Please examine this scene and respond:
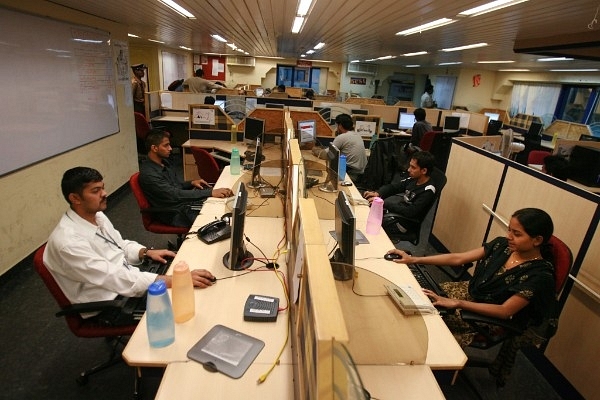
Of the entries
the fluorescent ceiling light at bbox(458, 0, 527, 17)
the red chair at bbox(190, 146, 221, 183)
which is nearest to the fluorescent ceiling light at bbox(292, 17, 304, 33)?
the fluorescent ceiling light at bbox(458, 0, 527, 17)

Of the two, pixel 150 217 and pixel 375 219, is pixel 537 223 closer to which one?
pixel 375 219

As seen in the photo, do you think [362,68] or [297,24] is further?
[362,68]

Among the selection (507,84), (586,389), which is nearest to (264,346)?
(586,389)

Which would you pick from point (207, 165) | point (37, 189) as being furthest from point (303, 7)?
point (37, 189)

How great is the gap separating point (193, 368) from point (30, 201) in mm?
2655

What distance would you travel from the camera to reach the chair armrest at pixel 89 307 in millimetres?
1551

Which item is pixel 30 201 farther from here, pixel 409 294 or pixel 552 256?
pixel 552 256

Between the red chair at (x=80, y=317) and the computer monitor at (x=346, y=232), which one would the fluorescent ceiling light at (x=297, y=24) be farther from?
the red chair at (x=80, y=317)

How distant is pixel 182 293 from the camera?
4.57 feet


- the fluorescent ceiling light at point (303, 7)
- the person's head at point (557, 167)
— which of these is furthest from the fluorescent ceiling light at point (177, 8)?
the person's head at point (557, 167)

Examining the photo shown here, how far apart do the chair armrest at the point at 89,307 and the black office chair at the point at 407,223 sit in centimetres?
195

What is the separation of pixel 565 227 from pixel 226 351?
2048 millimetres

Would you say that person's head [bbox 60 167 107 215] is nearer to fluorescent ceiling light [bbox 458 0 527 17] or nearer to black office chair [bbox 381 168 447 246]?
black office chair [bbox 381 168 447 246]

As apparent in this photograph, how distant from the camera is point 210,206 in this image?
2625 mm
